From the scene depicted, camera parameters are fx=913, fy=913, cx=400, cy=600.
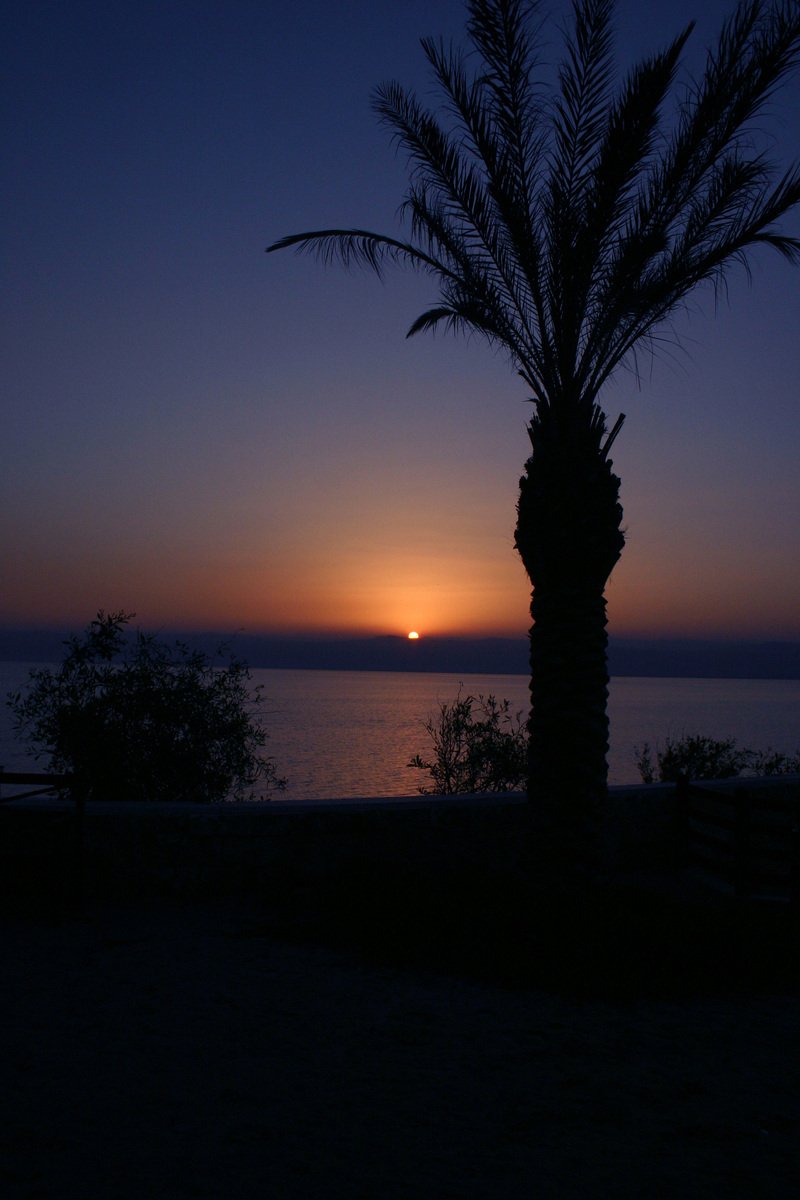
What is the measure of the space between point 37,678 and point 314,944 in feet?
37.2

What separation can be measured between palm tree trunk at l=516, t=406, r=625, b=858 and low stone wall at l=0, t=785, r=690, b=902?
0.61 m

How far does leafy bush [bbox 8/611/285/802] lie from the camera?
1744 cm

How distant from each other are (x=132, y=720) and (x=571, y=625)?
10.6m

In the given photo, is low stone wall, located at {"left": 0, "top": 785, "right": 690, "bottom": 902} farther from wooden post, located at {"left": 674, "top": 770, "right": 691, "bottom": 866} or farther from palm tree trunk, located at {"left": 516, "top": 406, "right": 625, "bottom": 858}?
wooden post, located at {"left": 674, "top": 770, "right": 691, "bottom": 866}

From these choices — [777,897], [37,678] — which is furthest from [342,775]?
[777,897]

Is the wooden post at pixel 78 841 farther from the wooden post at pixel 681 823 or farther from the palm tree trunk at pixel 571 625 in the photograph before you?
the wooden post at pixel 681 823

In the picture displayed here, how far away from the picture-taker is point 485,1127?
16.4 feet

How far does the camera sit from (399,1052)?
19.9 feet

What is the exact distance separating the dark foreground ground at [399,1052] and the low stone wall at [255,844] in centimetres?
46

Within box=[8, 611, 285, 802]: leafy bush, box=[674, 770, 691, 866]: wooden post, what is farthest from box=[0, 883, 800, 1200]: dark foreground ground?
box=[8, 611, 285, 802]: leafy bush

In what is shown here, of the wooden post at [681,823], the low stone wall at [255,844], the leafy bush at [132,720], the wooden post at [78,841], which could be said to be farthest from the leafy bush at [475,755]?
the wooden post at [78,841]

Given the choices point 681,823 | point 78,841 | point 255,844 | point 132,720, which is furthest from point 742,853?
point 132,720

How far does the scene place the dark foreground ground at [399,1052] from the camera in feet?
14.7

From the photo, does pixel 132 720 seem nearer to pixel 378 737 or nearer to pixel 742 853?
pixel 742 853
